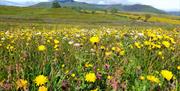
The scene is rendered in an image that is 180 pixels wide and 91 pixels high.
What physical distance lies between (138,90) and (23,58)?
69.8 inches

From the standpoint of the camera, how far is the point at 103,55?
4.53 meters

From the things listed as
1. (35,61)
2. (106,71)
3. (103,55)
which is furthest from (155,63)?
(35,61)

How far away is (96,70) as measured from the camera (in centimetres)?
373

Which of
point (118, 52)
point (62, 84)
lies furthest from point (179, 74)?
point (62, 84)

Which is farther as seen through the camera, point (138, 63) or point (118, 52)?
point (118, 52)

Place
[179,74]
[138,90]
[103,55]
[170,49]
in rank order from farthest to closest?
[170,49] → [103,55] → [179,74] → [138,90]

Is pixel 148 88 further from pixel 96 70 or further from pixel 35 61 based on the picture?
pixel 35 61

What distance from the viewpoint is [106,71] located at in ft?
12.3

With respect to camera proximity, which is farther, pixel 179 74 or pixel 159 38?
pixel 159 38

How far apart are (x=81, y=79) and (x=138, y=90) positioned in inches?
22.7

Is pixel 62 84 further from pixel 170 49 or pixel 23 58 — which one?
pixel 170 49

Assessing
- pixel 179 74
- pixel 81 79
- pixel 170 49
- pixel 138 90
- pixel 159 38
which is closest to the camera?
pixel 138 90

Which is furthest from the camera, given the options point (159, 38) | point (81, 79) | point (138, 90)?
point (159, 38)

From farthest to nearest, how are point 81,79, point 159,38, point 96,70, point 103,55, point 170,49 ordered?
point 159,38 → point 170,49 → point 103,55 → point 96,70 → point 81,79
